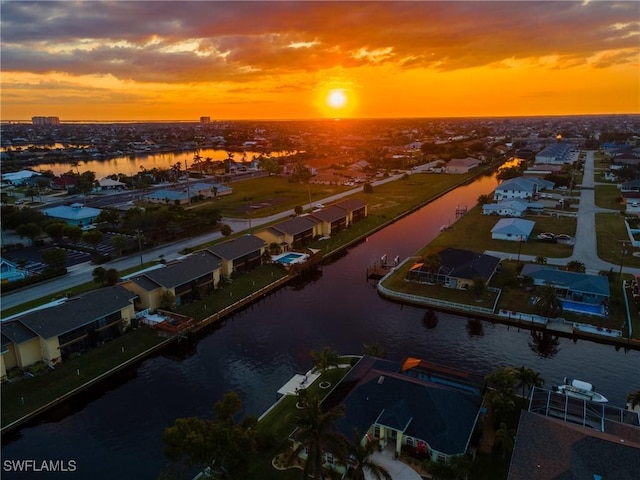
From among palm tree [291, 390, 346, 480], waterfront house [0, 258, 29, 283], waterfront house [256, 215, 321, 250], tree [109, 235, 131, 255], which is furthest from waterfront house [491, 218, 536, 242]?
waterfront house [0, 258, 29, 283]

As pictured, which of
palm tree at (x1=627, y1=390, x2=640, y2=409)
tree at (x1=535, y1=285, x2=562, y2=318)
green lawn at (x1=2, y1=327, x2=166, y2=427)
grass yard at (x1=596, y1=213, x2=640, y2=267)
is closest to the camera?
palm tree at (x1=627, y1=390, x2=640, y2=409)

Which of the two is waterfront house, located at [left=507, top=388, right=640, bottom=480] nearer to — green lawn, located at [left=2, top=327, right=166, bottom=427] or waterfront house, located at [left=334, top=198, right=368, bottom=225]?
green lawn, located at [left=2, top=327, right=166, bottom=427]

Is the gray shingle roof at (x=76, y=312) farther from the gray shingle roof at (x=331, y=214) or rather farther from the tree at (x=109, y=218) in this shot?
the tree at (x=109, y=218)

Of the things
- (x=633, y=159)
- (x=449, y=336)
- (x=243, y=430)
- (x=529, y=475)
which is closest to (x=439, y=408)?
(x=529, y=475)

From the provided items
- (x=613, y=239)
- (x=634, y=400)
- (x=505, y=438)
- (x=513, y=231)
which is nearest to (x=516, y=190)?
(x=613, y=239)

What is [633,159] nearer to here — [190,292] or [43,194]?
[190,292]

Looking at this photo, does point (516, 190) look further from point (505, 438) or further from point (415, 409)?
point (415, 409)

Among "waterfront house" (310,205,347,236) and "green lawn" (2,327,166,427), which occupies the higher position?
"waterfront house" (310,205,347,236)

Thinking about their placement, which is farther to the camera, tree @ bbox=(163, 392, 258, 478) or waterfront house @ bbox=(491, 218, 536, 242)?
waterfront house @ bbox=(491, 218, 536, 242)
